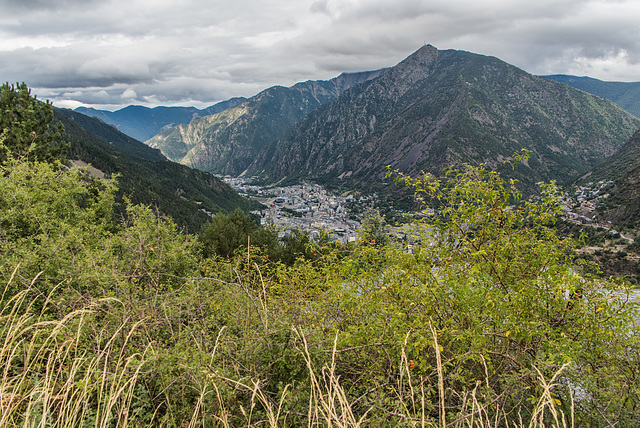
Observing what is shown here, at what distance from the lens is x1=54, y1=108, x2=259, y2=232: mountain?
8319cm

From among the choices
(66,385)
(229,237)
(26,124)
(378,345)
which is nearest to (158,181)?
(26,124)

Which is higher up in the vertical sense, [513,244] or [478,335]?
[513,244]

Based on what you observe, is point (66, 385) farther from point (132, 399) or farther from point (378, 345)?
point (378, 345)

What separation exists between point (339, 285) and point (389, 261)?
3.97ft

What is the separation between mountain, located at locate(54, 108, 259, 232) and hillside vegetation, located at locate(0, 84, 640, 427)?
140 feet

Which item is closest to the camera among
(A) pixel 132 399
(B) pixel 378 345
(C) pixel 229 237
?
(A) pixel 132 399

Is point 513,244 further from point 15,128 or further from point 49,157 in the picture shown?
point 15,128

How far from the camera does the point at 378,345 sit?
4305 millimetres

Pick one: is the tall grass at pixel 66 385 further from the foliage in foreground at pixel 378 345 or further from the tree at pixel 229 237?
the tree at pixel 229 237

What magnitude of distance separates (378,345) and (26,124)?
26898 millimetres

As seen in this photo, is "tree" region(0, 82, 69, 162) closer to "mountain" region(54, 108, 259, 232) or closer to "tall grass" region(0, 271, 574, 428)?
"tall grass" region(0, 271, 574, 428)

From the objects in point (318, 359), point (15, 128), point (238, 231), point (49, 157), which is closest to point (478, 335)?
point (318, 359)

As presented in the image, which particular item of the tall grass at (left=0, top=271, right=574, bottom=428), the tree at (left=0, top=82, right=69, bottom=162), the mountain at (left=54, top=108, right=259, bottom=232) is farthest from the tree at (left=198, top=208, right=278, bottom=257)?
the mountain at (left=54, top=108, right=259, bottom=232)

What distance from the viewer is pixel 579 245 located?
595 cm
